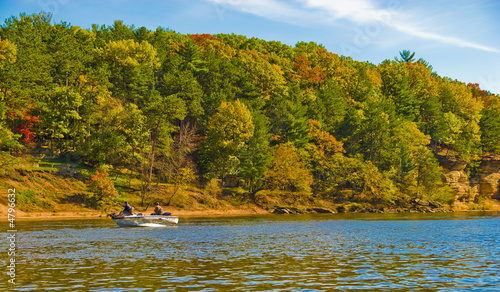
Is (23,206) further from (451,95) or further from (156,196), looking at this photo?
(451,95)

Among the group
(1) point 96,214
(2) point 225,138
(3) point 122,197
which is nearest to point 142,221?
(1) point 96,214

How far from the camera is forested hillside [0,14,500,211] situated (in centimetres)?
8700

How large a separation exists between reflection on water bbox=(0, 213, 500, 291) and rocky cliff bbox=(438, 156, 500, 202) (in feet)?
269

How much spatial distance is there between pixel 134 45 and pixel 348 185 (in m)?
Answer: 60.8

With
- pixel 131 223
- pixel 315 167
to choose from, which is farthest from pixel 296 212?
pixel 131 223

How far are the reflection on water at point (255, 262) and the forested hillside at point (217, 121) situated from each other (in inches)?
1614

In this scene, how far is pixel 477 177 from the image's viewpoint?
12725 cm

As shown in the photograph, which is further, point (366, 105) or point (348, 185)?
point (366, 105)

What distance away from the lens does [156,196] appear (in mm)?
83688

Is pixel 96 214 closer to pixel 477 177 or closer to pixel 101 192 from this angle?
pixel 101 192

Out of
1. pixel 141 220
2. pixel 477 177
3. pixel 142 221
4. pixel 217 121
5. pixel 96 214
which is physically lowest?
pixel 96 214

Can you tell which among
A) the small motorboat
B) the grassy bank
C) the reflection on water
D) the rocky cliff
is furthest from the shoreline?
the rocky cliff

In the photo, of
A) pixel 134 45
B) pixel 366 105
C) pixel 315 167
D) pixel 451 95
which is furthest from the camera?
pixel 451 95

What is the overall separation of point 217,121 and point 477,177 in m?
73.9
